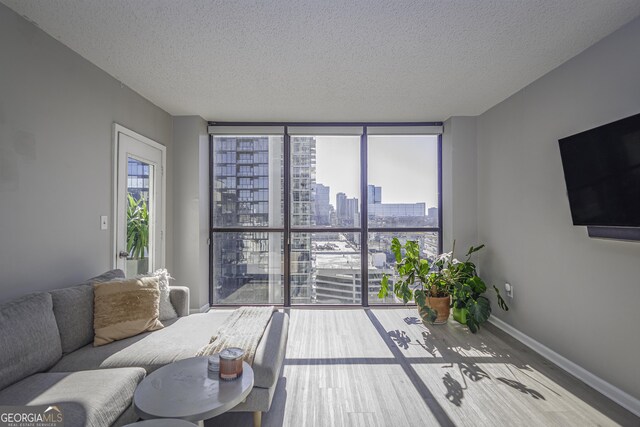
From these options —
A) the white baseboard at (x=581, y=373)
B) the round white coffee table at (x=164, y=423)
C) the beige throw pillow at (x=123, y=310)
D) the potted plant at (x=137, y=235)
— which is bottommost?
the white baseboard at (x=581, y=373)

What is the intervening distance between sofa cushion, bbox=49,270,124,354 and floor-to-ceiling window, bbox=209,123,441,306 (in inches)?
83.5

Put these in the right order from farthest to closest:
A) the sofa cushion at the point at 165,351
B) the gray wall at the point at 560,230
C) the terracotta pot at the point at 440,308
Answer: the terracotta pot at the point at 440,308, the gray wall at the point at 560,230, the sofa cushion at the point at 165,351

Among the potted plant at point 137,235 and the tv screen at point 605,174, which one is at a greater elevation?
the tv screen at point 605,174

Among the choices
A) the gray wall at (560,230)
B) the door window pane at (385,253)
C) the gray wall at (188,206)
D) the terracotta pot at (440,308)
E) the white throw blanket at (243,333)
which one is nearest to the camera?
the white throw blanket at (243,333)

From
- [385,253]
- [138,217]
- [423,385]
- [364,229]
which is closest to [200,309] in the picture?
[138,217]

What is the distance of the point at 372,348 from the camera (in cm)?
292

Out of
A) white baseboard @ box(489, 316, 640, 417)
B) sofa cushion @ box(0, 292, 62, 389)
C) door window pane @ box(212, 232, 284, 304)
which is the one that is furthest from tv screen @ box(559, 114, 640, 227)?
sofa cushion @ box(0, 292, 62, 389)

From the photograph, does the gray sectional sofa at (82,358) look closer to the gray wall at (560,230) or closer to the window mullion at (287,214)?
the window mullion at (287,214)

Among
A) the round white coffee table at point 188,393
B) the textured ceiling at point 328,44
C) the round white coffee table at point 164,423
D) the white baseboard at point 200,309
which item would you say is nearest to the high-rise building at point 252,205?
the white baseboard at point 200,309

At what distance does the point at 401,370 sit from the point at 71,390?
7.25 feet

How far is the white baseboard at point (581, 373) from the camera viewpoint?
2010 millimetres

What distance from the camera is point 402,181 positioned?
4.21m

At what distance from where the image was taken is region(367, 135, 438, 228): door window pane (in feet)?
13.8

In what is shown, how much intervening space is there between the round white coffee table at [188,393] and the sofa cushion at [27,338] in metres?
0.67
